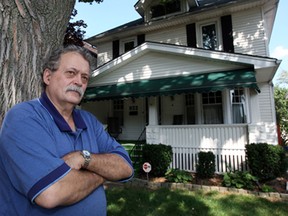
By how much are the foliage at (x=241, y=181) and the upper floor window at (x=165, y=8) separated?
9.45 metres

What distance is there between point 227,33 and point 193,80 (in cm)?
404

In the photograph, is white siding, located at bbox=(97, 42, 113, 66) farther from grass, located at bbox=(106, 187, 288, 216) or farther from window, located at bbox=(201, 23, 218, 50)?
grass, located at bbox=(106, 187, 288, 216)

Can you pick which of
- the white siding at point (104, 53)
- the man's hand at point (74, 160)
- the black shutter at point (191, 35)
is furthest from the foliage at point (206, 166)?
the white siding at point (104, 53)

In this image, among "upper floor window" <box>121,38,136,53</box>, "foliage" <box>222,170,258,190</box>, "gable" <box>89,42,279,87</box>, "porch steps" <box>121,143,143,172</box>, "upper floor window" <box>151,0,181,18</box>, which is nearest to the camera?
"foliage" <box>222,170,258,190</box>

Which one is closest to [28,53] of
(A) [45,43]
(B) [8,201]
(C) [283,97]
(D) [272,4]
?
(A) [45,43]

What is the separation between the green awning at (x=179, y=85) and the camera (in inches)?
272

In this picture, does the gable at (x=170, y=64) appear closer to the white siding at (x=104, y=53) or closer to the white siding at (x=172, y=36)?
the white siding at (x=172, y=36)

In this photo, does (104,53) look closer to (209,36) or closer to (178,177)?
(209,36)

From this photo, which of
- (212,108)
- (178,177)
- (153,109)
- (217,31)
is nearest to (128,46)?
(217,31)

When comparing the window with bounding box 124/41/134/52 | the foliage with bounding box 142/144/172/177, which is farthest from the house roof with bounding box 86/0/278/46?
the foliage with bounding box 142/144/172/177

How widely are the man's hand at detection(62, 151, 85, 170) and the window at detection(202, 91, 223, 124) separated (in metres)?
8.95

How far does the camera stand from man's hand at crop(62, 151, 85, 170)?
1290mm

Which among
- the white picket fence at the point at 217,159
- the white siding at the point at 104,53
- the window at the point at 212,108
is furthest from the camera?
the white siding at the point at 104,53

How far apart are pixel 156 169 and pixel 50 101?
5929mm
